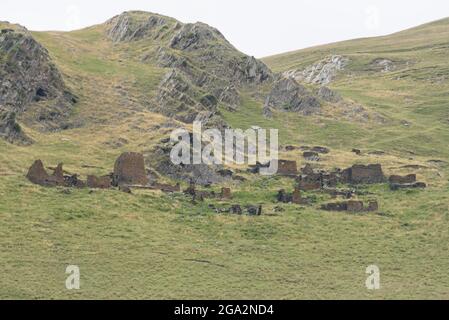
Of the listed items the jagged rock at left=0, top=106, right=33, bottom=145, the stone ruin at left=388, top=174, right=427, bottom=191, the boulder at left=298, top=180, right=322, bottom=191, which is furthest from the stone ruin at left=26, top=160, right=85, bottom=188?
the stone ruin at left=388, top=174, right=427, bottom=191

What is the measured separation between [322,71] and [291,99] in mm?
63575

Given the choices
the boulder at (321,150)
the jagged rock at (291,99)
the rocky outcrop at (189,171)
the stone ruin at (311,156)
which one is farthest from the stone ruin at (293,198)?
the jagged rock at (291,99)

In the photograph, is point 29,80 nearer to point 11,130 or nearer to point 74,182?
point 11,130

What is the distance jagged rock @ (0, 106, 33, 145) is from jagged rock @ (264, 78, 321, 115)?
4238cm

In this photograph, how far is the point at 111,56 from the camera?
11338cm

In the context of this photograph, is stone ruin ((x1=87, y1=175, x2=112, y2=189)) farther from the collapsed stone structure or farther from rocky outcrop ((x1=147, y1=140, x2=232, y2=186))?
the collapsed stone structure

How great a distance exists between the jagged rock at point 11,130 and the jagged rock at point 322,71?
323ft

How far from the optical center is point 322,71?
172m

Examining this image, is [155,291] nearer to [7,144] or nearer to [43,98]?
[7,144]

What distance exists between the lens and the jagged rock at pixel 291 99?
109312 mm

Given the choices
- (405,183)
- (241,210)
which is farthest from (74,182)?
(405,183)

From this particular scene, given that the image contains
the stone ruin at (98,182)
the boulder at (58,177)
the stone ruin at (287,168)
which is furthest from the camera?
the stone ruin at (287,168)

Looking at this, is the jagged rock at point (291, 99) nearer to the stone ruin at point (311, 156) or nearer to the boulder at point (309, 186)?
the stone ruin at point (311, 156)

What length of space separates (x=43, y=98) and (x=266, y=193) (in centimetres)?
3194
